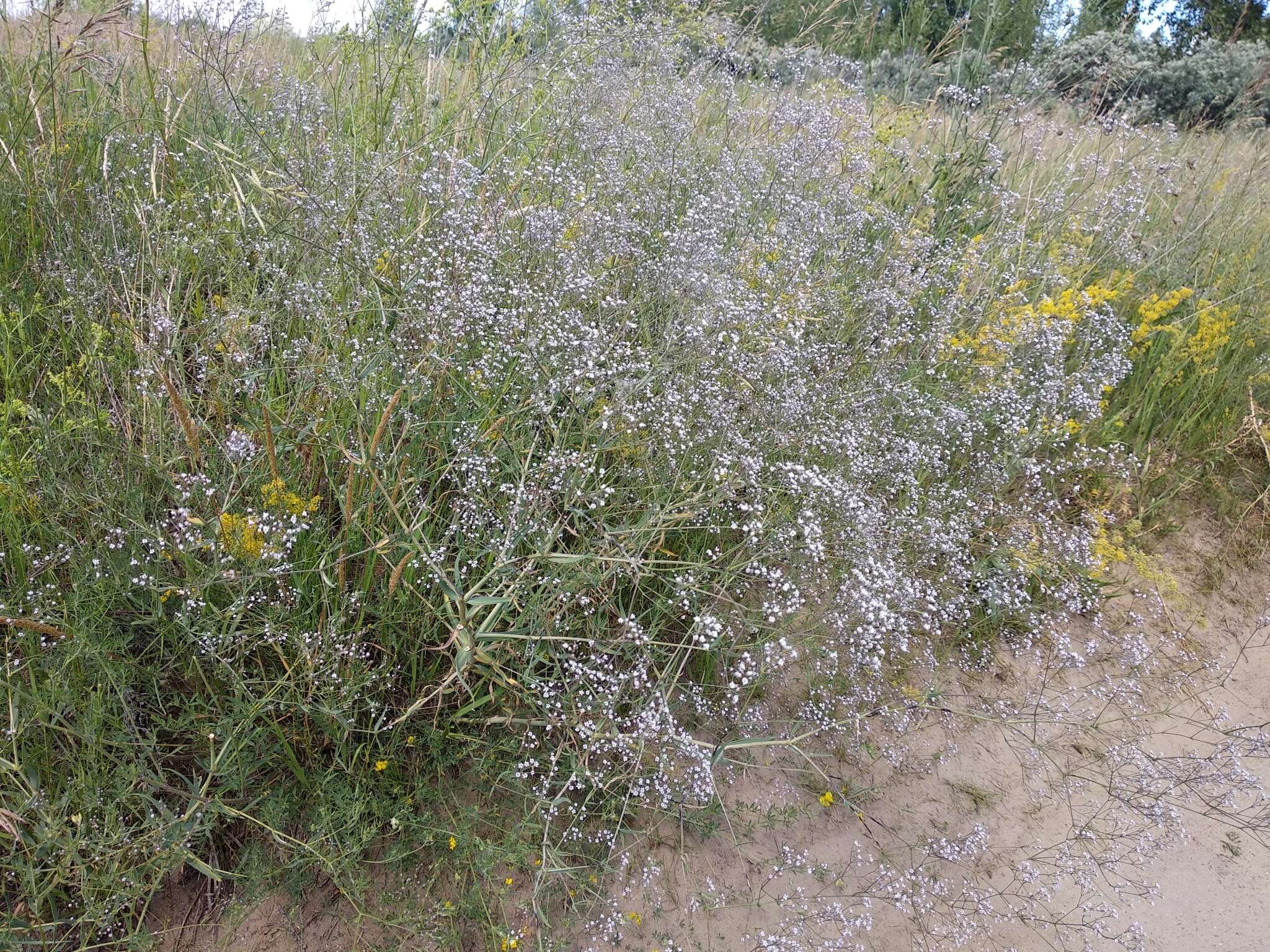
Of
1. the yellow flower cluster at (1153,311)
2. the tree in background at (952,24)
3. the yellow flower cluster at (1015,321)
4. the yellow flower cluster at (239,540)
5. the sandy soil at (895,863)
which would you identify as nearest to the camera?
the yellow flower cluster at (239,540)

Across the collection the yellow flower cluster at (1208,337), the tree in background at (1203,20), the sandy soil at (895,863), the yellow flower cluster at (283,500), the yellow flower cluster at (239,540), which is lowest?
the sandy soil at (895,863)

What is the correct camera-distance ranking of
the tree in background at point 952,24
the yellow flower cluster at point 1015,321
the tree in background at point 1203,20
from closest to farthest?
1. the yellow flower cluster at point 1015,321
2. the tree in background at point 952,24
3. the tree in background at point 1203,20

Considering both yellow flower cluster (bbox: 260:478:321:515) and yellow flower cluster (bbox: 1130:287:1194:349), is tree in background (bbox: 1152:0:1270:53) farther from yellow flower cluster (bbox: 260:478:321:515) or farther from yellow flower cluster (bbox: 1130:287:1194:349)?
yellow flower cluster (bbox: 260:478:321:515)

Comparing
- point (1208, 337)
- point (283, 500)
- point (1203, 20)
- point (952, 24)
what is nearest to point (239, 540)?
point (283, 500)

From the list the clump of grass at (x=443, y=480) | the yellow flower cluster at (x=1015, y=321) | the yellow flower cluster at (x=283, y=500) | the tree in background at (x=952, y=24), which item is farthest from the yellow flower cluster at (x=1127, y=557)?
the yellow flower cluster at (x=283, y=500)

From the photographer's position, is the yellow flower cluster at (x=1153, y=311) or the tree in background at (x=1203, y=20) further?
the tree in background at (x=1203, y=20)

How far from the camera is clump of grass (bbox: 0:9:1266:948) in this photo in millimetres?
1974

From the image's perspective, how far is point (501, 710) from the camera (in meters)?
2.26

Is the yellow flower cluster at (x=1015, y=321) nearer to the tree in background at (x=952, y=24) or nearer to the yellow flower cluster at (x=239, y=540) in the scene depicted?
the tree in background at (x=952, y=24)

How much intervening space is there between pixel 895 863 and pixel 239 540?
6.94ft

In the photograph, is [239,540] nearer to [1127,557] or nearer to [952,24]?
[1127,557]

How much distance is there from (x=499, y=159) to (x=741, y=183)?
3.69 feet

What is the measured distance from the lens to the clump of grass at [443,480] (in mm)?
1974

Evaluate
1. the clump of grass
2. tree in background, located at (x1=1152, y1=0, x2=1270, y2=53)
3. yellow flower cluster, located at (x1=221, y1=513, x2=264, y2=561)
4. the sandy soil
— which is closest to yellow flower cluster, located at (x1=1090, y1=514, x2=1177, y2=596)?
the clump of grass
